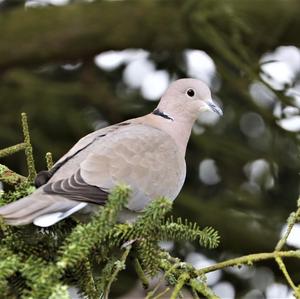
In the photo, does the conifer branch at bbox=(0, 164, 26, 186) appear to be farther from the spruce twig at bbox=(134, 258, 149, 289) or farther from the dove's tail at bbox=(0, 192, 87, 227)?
the spruce twig at bbox=(134, 258, 149, 289)

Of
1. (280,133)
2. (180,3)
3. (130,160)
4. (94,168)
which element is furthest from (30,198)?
(180,3)

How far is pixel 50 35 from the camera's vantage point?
411 centimetres

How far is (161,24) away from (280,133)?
2.35 feet

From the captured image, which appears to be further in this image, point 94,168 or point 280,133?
point 280,133

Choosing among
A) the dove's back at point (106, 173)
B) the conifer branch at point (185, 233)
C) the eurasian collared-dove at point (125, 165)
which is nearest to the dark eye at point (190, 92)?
the eurasian collared-dove at point (125, 165)

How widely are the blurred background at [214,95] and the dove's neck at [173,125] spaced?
757 mm

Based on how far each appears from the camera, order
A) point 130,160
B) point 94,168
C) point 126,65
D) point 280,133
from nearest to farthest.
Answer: point 94,168 < point 130,160 < point 280,133 < point 126,65

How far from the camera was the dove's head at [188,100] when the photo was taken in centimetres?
319

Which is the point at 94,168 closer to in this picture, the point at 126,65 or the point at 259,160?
the point at 259,160

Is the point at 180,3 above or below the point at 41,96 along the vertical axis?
above

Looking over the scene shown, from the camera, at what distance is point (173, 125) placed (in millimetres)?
3080

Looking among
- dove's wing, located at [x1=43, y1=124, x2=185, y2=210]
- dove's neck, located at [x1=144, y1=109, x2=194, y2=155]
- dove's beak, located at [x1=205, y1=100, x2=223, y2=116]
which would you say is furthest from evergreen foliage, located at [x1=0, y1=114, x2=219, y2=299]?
dove's beak, located at [x1=205, y1=100, x2=223, y2=116]

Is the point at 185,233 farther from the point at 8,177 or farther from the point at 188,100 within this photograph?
the point at 188,100

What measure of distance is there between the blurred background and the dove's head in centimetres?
66
